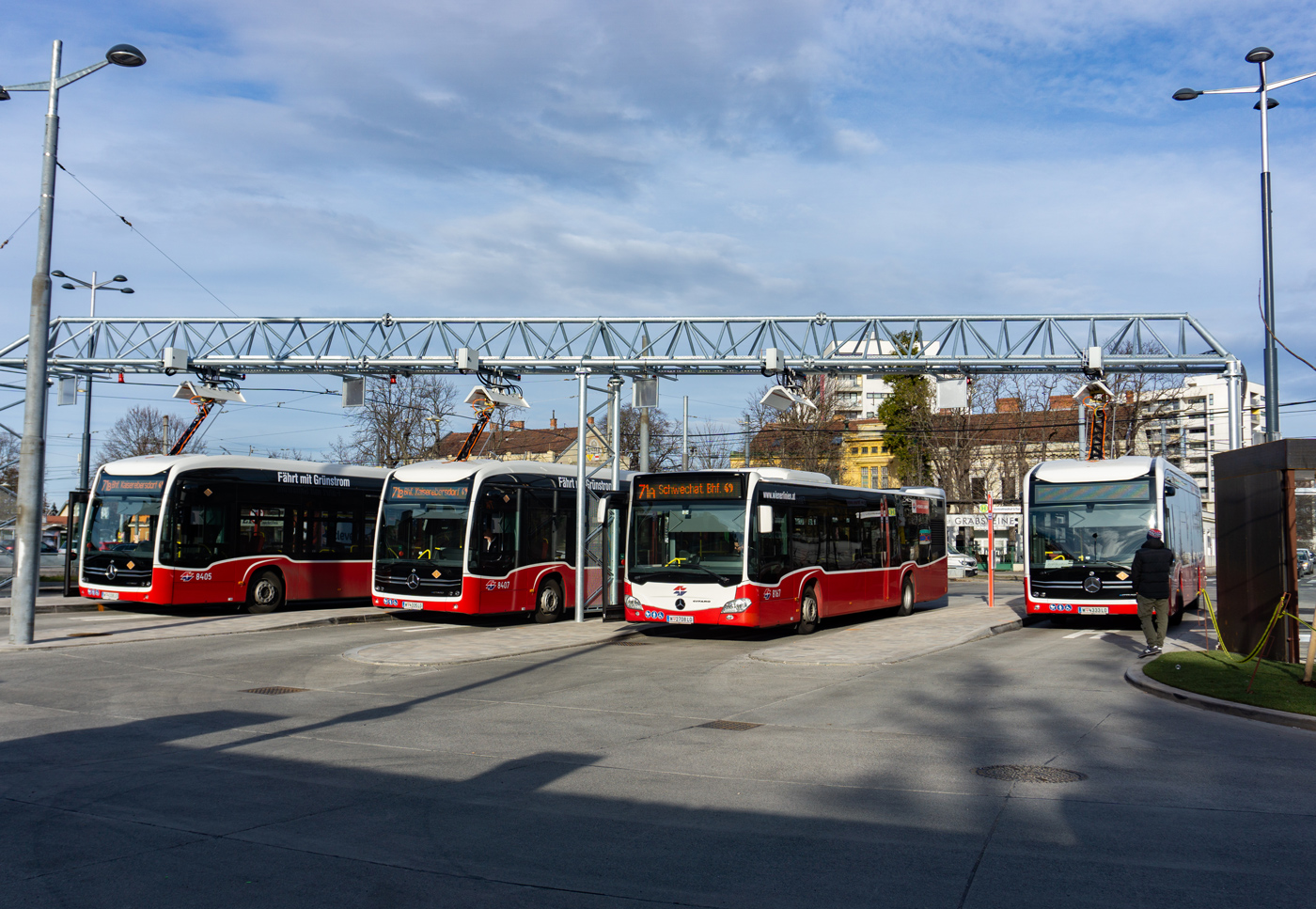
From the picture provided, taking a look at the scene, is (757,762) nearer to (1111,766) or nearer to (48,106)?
(1111,766)

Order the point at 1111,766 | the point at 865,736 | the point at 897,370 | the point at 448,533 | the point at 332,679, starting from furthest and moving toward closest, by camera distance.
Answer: the point at 897,370 → the point at 448,533 → the point at 332,679 → the point at 865,736 → the point at 1111,766

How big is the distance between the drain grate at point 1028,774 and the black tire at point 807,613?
11002 mm

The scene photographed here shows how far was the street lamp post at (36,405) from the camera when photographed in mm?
15625

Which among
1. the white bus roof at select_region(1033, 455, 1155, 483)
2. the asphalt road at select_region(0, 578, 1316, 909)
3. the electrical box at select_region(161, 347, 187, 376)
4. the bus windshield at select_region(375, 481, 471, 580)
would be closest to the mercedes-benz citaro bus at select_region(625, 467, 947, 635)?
the bus windshield at select_region(375, 481, 471, 580)

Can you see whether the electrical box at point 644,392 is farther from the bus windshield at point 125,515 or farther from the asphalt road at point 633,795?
the asphalt road at point 633,795

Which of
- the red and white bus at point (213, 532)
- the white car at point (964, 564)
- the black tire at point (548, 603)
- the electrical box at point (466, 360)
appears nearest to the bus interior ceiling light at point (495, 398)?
the electrical box at point (466, 360)

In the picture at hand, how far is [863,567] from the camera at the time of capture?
866 inches

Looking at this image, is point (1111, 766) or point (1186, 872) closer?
point (1186, 872)

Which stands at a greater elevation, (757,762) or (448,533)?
(448,533)

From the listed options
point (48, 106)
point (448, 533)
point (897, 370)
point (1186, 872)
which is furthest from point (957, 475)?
point (1186, 872)

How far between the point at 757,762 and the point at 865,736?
62.7 inches

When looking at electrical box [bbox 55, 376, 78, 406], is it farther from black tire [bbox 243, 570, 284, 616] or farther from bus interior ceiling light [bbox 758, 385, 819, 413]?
bus interior ceiling light [bbox 758, 385, 819, 413]

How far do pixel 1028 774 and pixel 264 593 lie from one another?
1757 cm

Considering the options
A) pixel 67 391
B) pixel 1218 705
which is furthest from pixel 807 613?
pixel 67 391
